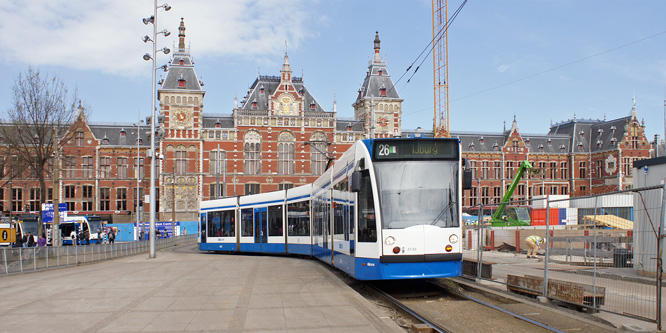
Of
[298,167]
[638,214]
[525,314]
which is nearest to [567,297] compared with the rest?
[525,314]

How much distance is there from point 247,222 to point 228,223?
185 centimetres

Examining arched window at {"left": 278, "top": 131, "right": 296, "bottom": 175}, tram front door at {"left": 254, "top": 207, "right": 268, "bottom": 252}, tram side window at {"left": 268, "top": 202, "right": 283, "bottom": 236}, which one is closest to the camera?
tram side window at {"left": 268, "top": 202, "right": 283, "bottom": 236}

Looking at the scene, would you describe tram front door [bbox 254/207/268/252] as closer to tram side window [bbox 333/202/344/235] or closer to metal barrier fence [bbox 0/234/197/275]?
metal barrier fence [bbox 0/234/197/275]

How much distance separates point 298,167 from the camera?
67250 mm

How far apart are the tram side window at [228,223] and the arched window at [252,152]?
36.8 meters

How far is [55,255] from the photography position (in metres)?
22.2

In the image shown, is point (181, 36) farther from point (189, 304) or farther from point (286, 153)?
point (189, 304)

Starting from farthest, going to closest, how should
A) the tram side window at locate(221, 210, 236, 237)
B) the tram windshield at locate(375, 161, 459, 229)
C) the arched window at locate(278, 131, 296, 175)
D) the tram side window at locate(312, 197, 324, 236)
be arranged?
the arched window at locate(278, 131, 296, 175), the tram side window at locate(221, 210, 236, 237), the tram side window at locate(312, 197, 324, 236), the tram windshield at locate(375, 161, 459, 229)

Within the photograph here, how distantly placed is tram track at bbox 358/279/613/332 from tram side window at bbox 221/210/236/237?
15.8 metres

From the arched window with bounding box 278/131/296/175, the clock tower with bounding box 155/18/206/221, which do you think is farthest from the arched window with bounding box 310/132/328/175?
the clock tower with bounding box 155/18/206/221

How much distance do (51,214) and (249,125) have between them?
40.3m

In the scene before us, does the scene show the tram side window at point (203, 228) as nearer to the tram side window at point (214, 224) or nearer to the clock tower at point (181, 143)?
the tram side window at point (214, 224)

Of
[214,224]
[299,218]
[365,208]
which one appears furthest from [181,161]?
[365,208]

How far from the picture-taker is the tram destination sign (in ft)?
39.2
